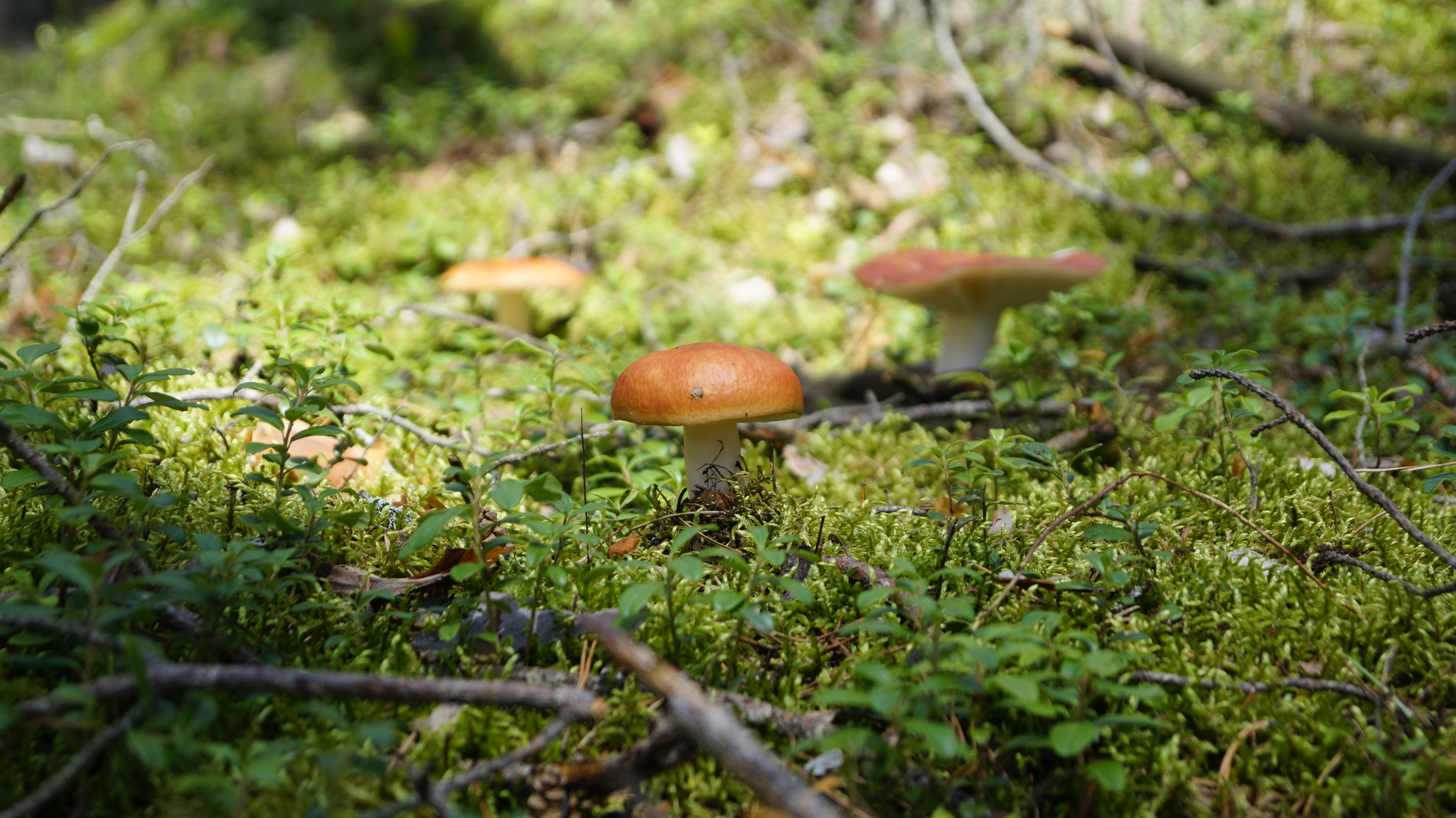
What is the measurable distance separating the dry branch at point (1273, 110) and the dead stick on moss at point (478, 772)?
21.8 feet

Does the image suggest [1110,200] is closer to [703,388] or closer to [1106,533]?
[1106,533]

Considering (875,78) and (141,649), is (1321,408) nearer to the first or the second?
(141,649)

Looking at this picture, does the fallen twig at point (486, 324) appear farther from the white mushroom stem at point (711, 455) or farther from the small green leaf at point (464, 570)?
the small green leaf at point (464, 570)

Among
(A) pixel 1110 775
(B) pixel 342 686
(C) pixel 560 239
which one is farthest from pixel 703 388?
(C) pixel 560 239

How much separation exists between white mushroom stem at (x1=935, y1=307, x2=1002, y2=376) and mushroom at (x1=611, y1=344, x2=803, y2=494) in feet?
6.30

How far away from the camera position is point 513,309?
16.0 feet

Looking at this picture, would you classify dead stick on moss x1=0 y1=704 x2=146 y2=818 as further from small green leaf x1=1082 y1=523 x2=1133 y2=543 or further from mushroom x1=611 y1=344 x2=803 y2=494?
small green leaf x1=1082 y1=523 x2=1133 y2=543

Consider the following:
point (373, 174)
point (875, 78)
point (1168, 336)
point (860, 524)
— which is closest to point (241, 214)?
point (373, 174)

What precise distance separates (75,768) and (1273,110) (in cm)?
779

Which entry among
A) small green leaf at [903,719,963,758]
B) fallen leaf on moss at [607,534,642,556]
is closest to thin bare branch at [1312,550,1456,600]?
→ small green leaf at [903,719,963,758]

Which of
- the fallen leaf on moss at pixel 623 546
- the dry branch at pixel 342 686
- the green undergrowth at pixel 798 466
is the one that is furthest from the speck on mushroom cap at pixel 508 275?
the dry branch at pixel 342 686

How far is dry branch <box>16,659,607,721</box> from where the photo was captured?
1297 mm

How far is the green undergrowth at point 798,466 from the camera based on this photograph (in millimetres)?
1418

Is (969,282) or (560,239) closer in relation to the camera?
(969,282)
